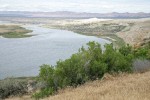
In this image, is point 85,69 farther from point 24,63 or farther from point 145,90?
point 24,63

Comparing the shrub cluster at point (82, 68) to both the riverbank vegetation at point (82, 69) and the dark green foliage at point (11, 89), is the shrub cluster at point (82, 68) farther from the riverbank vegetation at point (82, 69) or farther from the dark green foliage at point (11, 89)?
the dark green foliage at point (11, 89)

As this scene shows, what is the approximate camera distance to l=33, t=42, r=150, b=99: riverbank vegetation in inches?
596

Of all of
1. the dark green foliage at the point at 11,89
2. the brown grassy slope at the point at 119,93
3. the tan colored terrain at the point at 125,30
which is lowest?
the tan colored terrain at the point at 125,30

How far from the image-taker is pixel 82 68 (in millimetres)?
15922

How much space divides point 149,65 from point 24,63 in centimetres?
2536

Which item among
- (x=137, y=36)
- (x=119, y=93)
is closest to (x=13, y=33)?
Result: (x=137, y=36)

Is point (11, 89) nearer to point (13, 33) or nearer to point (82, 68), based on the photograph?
point (82, 68)

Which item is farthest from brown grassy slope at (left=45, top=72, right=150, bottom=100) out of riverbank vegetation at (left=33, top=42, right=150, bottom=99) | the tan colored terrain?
the tan colored terrain

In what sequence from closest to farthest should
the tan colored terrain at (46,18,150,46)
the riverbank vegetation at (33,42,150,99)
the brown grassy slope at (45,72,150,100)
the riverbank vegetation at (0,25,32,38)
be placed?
the brown grassy slope at (45,72,150,100) → the riverbank vegetation at (33,42,150,99) → the tan colored terrain at (46,18,150,46) → the riverbank vegetation at (0,25,32,38)

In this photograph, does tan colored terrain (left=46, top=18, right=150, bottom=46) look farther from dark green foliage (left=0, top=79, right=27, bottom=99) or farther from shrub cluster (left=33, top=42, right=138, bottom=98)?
shrub cluster (left=33, top=42, right=138, bottom=98)

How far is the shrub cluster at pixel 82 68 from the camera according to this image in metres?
15.2

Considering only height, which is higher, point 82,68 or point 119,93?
point 119,93

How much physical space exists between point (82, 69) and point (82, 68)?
0.07 meters

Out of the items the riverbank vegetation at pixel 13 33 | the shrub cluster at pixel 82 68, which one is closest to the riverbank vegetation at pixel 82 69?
the shrub cluster at pixel 82 68
